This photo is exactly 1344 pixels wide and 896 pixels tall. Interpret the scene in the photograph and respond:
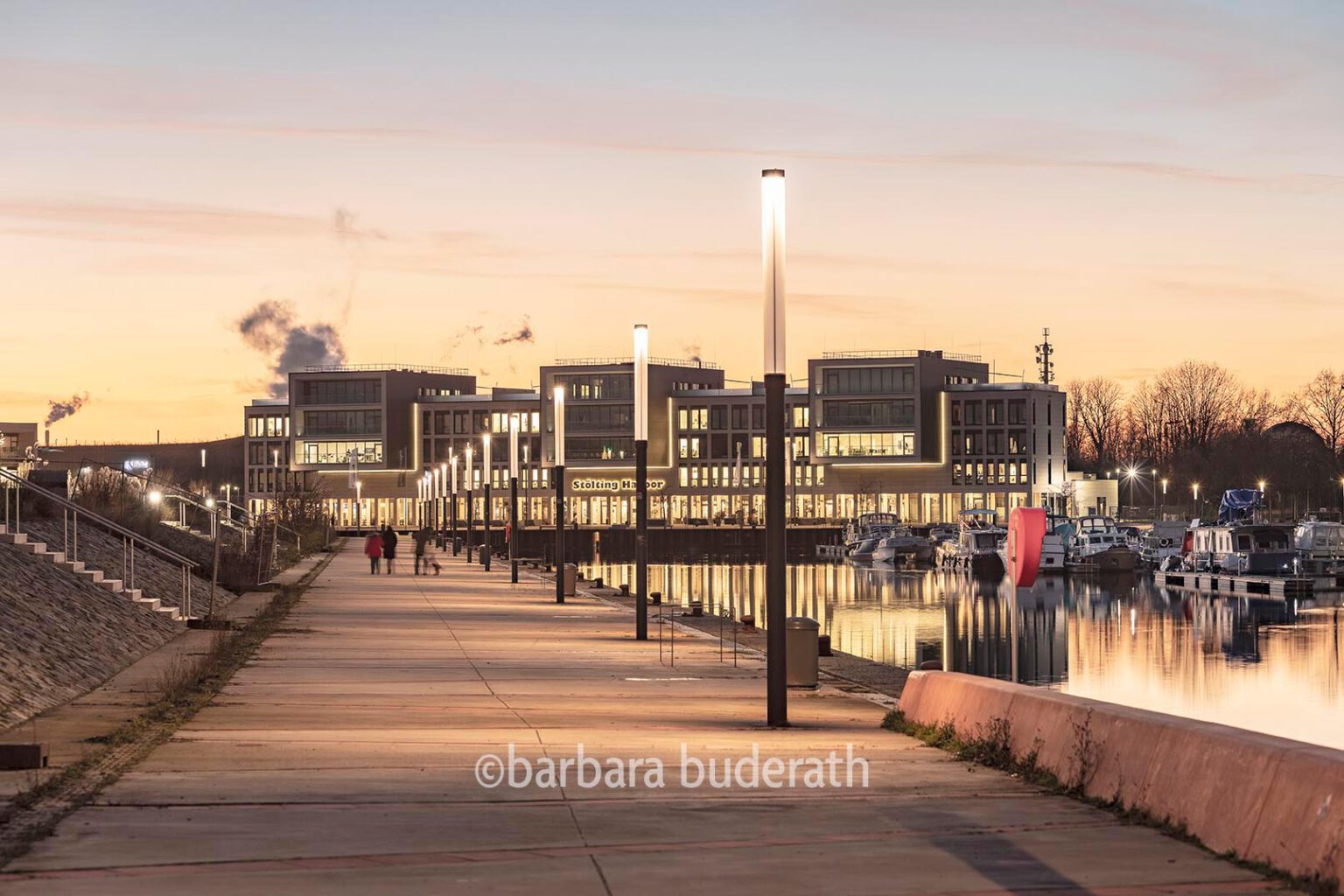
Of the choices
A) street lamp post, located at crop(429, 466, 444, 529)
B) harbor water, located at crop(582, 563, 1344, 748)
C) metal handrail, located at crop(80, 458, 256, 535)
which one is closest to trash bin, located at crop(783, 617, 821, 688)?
harbor water, located at crop(582, 563, 1344, 748)

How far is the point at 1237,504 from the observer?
374 feet

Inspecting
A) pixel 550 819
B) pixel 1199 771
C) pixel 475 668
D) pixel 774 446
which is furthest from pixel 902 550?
pixel 550 819

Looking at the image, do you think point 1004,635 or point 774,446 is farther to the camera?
point 1004,635

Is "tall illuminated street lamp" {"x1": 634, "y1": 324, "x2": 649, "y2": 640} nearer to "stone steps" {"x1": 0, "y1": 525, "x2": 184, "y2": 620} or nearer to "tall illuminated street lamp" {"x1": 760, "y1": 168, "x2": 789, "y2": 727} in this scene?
"stone steps" {"x1": 0, "y1": 525, "x2": 184, "y2": 620}

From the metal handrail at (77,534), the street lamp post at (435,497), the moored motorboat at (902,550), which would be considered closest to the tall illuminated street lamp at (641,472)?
the metal handrail at (77,534)

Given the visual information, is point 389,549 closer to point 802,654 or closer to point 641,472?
point 641,472

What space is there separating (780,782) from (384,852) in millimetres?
4378

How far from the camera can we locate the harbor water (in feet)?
139

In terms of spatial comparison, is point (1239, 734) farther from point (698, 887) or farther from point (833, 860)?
point (698, 887)

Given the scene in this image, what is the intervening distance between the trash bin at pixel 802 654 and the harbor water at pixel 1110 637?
8.89 feet

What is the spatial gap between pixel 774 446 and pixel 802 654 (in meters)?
5.94

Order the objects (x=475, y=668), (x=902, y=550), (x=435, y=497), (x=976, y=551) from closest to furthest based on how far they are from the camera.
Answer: (x=475, y=668)
(x=976, y=551)
(x=435, y=497)
(x=902, y=550)

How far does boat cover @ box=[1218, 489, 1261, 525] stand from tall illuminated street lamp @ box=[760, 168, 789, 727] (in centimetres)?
9991

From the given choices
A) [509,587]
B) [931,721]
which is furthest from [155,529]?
[931,721]
